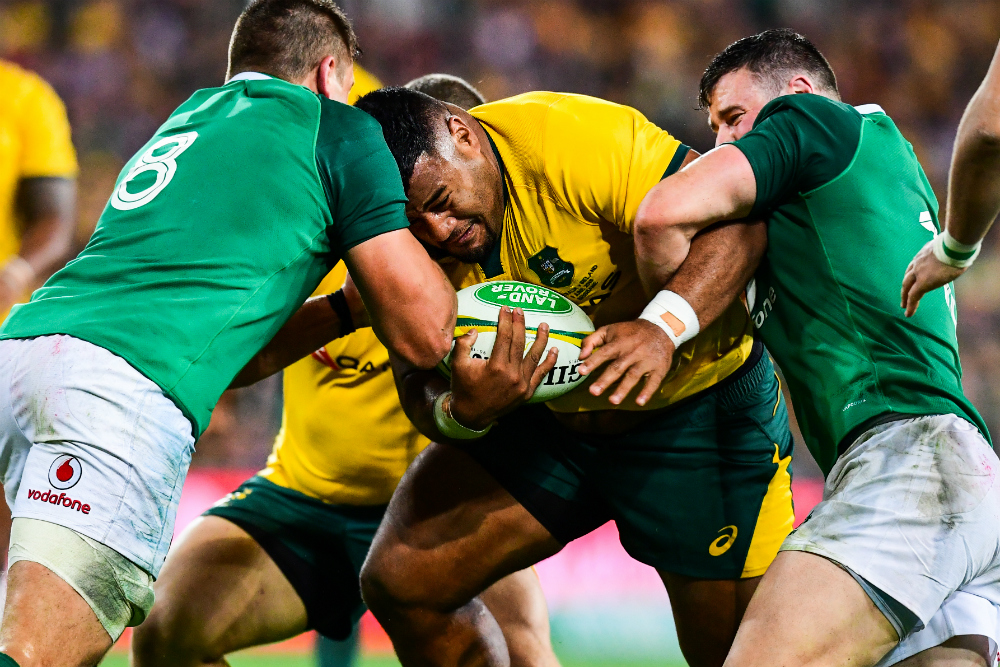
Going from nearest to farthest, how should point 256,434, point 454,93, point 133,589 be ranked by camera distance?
1. point 133,589
2. point 454,93
3. point 256,434

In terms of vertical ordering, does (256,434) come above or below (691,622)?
below

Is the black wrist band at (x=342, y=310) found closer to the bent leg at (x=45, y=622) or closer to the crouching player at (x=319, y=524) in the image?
the crouching player at (x=319, y=524)

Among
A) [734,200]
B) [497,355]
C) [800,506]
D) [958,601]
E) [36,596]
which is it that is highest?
[734,200]

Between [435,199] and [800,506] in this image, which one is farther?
[800,506]

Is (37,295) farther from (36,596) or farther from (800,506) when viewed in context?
(800,506)

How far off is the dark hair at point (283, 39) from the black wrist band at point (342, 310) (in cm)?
78

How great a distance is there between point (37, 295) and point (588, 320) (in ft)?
5.23

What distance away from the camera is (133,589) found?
8.79 feet

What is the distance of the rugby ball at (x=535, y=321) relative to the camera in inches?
125

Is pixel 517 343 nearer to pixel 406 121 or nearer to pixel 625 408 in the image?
pixel 625 408

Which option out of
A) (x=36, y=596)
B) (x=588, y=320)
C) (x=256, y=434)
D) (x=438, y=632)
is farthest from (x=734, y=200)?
(x=256, y=434)

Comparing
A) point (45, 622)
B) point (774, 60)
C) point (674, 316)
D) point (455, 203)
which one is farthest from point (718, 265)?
point (45, 622)

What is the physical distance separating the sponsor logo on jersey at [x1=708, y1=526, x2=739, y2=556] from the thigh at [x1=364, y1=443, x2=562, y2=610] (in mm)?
523

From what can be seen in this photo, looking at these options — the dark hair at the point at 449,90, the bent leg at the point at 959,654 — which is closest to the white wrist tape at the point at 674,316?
the bent leg at the point at 959,654
